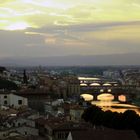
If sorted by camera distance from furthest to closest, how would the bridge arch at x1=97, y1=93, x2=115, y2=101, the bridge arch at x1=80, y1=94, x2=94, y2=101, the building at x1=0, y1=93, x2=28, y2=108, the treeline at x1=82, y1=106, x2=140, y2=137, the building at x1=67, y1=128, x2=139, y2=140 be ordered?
the bridge arch at x1=97, y1=93, x2=115, y2=101 → the bridge arch at x1=80, y1=94, x2=94, y2=101 → the building at x1=0, y1=93, x2=28, y2=108 → the treeline at x1=82, y1=106, x2=140, y2=137 → the building at x1=67, y1=128, x2=139, y2=140

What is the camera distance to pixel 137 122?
80.4 ft

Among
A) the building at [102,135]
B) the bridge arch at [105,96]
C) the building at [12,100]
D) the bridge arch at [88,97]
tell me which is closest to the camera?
the building at [102,135]

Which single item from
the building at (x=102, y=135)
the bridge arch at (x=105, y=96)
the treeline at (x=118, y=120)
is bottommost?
the bridge arch at (x=105, y=96)

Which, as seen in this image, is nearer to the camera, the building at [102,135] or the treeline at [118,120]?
the building at [102,135]

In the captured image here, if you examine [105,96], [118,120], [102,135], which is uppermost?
[102,135]

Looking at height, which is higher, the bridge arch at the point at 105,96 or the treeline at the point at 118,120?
the treeline at the point at 118,120

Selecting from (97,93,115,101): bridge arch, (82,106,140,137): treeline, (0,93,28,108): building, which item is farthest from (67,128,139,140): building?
(97,93,115,101): bridge arch

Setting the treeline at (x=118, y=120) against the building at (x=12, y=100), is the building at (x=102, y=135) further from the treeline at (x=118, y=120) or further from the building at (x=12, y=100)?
the building at (x=12, y=100)

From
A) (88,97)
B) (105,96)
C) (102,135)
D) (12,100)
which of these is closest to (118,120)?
(102,135)

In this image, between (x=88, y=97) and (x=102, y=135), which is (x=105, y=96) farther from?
(x=102, y=135)

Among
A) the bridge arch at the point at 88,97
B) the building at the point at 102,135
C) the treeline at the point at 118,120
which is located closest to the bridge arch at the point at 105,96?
the bridge arch at the point at 88,97

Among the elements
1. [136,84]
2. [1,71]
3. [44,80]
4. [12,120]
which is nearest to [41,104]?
[12,120]

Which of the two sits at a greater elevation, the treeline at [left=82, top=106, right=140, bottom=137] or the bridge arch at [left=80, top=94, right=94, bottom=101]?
Answer: the treeline at [left=82, top=106, right=140, bottom=137]

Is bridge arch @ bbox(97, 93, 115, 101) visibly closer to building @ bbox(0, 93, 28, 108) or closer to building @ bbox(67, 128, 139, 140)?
building @ bbox(0, 93, 28, 108)
